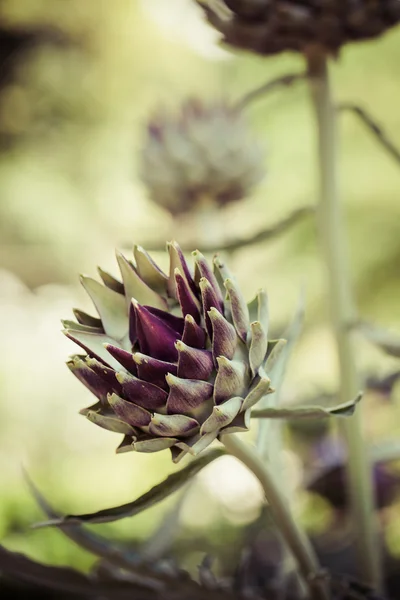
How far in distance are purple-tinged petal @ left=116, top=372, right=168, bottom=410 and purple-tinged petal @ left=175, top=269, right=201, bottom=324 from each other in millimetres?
30

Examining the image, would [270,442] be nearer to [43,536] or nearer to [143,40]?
[43,536]

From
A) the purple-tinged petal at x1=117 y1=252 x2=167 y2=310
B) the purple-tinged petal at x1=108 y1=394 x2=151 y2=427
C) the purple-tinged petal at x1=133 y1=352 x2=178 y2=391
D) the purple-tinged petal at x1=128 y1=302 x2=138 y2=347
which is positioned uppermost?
the purple-tinged petal at x1=117 y1=252 x2=167 y2=310

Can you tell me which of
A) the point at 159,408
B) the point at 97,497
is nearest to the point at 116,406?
the point at 159,408

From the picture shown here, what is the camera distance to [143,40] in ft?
5.42

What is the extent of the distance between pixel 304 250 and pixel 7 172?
2.56ft

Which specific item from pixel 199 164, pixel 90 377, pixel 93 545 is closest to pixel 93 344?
pixel 90 377

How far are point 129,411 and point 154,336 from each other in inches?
1.1

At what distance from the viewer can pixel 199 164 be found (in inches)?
23.6

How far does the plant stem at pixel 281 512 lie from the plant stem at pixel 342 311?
7 centimetres

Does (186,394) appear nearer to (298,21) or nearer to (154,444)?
(154,444)

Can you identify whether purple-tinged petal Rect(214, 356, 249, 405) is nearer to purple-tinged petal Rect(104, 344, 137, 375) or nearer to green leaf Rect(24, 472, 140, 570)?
purple-tinged petal Rect(104, 344, 137, 375)

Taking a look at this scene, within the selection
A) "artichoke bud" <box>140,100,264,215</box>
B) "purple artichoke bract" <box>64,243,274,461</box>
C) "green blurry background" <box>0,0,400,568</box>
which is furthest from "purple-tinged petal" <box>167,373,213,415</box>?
"green blurry background" <box>0,0,400,568</box>

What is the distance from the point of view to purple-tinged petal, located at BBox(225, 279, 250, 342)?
23cm

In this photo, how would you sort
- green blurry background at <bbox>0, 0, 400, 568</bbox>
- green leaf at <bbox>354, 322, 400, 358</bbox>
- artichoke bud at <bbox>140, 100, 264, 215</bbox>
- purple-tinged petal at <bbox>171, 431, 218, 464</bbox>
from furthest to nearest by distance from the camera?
green blurry background at <bbox>0, 0, 400, 568</bbox> → artichoke bud at <bbox>140, 100, 264, 215</bbox> → green leaf at <bbox>354, 322, 400, 358</bbox> → purple-tinged petal at <bbox>171, 431, 218, 464</bbox>
